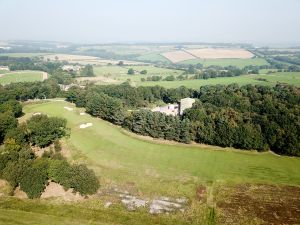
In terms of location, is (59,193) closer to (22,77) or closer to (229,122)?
(229,122)

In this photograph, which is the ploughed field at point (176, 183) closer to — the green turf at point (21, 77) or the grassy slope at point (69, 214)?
the grassy slope at point (69, 214)

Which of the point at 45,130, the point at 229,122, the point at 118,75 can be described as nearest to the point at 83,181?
the point at 45,130

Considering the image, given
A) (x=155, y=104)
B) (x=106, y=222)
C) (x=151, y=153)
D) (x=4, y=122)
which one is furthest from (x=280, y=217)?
A: (x=155, y=104)

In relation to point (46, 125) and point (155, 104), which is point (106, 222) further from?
point (155, 104)

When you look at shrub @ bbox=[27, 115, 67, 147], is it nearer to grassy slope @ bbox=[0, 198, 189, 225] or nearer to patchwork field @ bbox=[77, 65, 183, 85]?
grassy slope @ bbox=[0, 198, 189, 225]

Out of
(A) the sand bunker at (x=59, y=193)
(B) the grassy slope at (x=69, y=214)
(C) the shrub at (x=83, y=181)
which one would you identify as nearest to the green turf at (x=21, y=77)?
(A) the sand bunker at (x=59, y=193)

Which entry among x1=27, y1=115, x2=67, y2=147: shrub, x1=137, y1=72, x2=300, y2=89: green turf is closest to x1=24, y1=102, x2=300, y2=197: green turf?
x1=27, y1=115, x2=67, y2=147: shrub
